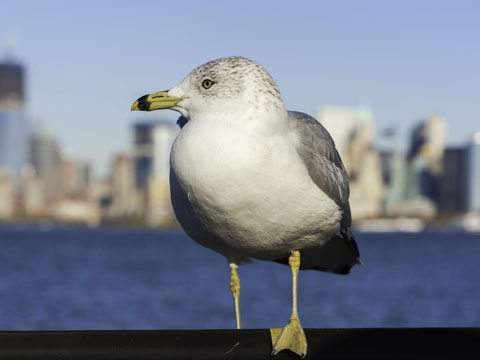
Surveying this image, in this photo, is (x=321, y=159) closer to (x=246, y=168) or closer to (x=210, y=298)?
(x=246, y=168)

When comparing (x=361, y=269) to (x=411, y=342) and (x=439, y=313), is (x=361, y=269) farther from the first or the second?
(x=411, y=342)

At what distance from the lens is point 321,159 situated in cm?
400

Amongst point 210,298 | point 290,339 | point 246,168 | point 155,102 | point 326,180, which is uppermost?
point 155,102

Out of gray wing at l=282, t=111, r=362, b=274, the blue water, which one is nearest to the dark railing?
gray wing at l=282, t=111, r=362, b=274

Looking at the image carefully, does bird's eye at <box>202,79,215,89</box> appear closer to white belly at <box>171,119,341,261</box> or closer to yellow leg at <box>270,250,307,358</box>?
white belly at <box>171,119,341,261</box>

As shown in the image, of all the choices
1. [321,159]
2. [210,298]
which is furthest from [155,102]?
[210,298]

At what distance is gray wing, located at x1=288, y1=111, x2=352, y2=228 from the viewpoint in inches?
151

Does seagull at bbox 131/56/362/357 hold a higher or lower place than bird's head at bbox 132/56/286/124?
lower

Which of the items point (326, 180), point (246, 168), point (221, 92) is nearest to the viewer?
point (246, 168)

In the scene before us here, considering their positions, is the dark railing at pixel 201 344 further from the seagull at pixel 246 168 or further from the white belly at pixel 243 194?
the white belly at pixel 243 194

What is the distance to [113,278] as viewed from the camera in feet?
186

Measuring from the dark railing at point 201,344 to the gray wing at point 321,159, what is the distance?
1.21m

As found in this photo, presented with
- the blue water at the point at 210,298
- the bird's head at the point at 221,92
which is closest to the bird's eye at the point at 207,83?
the bird's head at the point at 221,92

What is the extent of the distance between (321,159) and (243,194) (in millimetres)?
686
